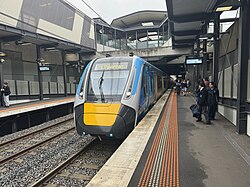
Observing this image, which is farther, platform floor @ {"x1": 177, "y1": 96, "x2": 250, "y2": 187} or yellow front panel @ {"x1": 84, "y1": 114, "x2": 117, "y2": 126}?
yellow front panel @ {"x1": 84, "y1": 114, "x2": 117, "y2": 126}

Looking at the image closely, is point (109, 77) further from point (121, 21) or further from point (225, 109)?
point (121, 21)

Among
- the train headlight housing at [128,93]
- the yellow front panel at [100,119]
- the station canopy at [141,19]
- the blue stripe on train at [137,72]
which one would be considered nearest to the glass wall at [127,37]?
the station canopy at [141,19]

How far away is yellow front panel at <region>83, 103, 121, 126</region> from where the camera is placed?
5.16 metres

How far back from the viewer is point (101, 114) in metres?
5.27

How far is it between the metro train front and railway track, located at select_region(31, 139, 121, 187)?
796 mm

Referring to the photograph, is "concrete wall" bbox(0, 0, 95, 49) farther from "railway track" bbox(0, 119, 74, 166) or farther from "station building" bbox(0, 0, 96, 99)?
"railway track" bbox(0, 119, 74, 166)

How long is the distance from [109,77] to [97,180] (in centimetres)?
375

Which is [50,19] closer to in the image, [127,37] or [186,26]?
[186,26]

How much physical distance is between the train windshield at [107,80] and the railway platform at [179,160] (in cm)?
130

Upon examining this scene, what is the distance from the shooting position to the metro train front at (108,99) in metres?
5.16

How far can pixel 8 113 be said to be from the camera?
30.7ft

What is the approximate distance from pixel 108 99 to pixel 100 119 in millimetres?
656

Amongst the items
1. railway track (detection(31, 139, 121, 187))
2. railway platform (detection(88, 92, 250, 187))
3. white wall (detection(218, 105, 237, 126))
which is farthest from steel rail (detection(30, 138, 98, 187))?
white wall (detection(218, 105, 237, 126))

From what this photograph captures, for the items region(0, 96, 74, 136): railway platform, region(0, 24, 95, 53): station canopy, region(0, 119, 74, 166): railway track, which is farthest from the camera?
region(0, 24, 95, 53): station canopy
